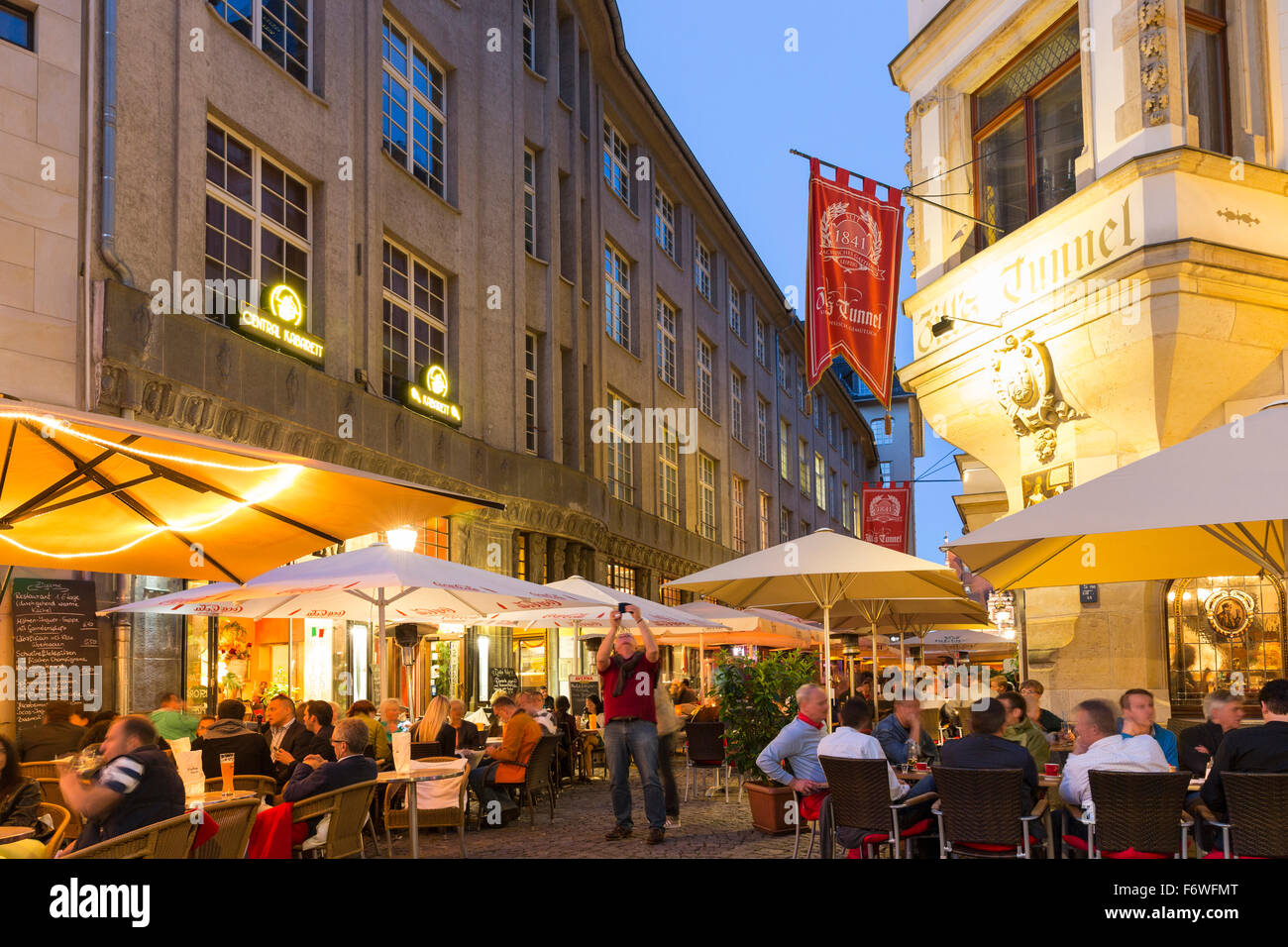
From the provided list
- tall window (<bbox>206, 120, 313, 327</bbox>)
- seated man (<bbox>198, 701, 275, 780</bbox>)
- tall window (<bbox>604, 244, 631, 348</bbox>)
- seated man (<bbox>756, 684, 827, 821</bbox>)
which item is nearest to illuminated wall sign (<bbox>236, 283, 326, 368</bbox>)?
tall window (<bbox>206, 120, 313, 327</bbox>)

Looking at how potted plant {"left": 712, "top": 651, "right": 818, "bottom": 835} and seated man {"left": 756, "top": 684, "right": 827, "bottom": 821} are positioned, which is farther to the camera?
potted plant {"left": 712, "top": 651, "right": 818, "bottom": 835}

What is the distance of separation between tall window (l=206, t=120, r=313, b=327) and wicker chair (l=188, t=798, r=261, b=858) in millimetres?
9776

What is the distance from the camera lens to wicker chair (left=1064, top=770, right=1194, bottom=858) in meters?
6.15

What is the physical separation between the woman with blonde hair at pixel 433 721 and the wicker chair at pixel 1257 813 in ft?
26.7

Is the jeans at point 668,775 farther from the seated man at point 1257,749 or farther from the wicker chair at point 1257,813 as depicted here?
the wicker chair at point 1257,813

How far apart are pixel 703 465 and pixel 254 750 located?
97.9 ft

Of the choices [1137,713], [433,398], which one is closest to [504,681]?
[433,398]

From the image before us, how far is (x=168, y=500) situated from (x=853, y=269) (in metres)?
9.12

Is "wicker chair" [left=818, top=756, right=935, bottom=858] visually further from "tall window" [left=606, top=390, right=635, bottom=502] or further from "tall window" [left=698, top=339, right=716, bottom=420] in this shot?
"tall window" [left=698, top=339, right=716, bottom=420]

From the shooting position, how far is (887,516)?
87.4 ft

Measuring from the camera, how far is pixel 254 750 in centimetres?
985

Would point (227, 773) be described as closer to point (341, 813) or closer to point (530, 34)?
point (341, 813)

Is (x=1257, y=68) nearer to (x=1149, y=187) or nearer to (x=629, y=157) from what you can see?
(x=1149, y=187)
